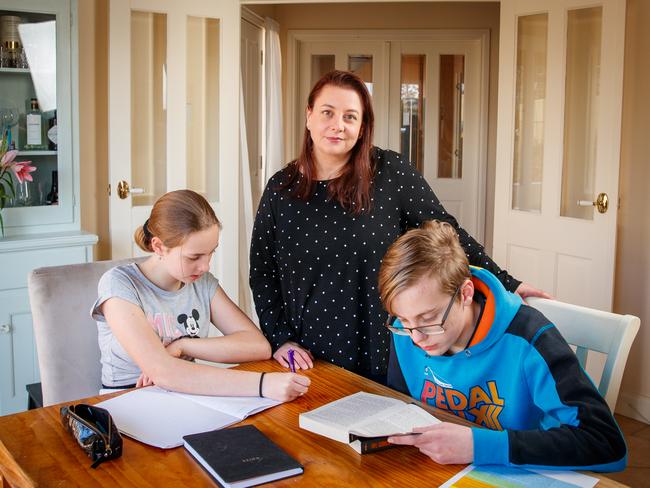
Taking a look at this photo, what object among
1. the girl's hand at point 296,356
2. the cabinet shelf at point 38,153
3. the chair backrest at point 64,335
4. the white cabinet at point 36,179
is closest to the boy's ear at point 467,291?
the girl's hand at point 296,356

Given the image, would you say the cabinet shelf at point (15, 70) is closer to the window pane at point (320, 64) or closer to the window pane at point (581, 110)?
the window pane at point (581, 110)

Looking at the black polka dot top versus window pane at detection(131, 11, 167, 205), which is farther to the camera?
window pane at detection(131, 11, 167, 205)

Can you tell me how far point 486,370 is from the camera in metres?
1.62

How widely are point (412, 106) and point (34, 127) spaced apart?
12.4 feet

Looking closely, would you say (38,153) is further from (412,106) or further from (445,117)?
(445,117)

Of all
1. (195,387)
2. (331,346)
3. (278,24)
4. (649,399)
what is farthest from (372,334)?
(278,24)

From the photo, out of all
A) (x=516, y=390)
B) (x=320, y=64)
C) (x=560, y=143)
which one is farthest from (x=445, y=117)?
(x=516, y=390)

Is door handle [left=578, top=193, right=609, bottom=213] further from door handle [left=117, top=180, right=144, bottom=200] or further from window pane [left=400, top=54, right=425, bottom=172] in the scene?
window pane [left=400, top=54, right=425, bottom=172]

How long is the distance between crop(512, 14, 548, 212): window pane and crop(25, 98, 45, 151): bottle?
231cm

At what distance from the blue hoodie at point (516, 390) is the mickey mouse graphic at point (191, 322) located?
54cm

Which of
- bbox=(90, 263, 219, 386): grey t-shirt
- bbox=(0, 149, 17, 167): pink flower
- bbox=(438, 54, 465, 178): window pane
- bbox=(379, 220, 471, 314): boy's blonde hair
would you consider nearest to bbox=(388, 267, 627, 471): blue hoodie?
bbox=(379, 220, 471, 314): boy's blonde hair

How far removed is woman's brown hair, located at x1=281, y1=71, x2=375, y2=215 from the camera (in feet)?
7.06

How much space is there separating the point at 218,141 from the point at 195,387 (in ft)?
8.50

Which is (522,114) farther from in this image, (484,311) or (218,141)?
(484,311)
